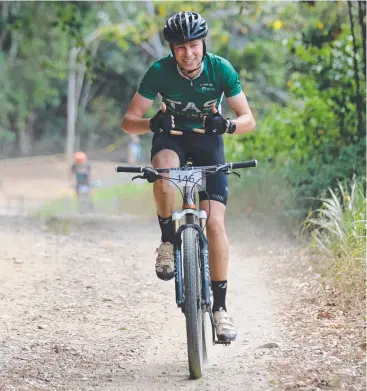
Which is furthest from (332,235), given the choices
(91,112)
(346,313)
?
(91,112)

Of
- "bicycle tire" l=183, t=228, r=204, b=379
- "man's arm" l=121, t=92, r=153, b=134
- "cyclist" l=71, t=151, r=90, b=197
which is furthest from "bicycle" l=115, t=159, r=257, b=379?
"cyclist" l=71, t=151, r=90, b=197

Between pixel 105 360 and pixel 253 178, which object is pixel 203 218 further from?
pixel 253 178

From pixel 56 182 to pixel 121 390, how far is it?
1418 inches

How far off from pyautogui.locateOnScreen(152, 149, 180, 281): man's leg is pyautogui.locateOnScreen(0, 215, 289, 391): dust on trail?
0.62m

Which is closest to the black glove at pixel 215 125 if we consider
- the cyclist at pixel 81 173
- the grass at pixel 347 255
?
the grass at pixel 347 255

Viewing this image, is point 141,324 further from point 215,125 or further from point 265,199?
point 265,199

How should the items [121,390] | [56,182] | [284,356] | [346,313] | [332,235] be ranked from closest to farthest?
[121,390] → [284,356] → [346,313] → [332,235] → [56,182]

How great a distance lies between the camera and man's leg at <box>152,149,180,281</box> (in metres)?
4.77

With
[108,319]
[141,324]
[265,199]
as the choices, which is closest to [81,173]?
[265,199]

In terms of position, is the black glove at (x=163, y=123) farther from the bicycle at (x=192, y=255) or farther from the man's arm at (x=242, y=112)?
the man's arm at (x=242, y=112)

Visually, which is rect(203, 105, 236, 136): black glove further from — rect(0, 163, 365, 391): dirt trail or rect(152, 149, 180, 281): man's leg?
rect(0, 163, 365, 391): dirt trail

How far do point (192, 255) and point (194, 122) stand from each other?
2.90 ft

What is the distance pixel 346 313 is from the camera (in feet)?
19.3

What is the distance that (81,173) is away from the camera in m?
19.8
